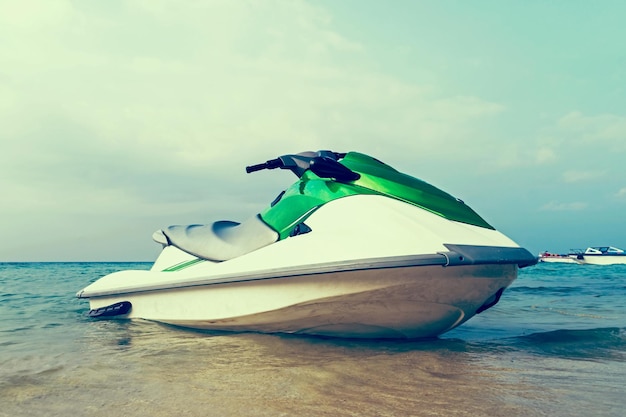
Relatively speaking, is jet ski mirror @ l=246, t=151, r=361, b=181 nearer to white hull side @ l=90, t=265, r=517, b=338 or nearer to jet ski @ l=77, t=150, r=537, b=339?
jet ski @ l=77, t=150, r=537, b=339

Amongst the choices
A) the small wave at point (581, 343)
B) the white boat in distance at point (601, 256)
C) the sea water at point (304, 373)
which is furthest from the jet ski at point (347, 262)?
the white boat in distance at point (601, 256)

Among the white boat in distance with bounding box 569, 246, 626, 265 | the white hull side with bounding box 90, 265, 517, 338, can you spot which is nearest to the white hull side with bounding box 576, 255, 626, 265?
the white boat in distance with bounding box 569, 246, 626, 265

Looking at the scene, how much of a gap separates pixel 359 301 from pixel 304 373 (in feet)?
2.18

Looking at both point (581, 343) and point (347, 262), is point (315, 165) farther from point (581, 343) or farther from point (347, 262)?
point (581, 343)

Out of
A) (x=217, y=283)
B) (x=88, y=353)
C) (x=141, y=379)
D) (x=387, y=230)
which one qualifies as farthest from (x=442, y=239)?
(x=88, y=353)

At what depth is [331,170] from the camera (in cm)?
355

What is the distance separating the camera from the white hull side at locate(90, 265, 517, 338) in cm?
300

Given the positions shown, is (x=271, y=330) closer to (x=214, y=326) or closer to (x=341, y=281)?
(x=214, y=326)

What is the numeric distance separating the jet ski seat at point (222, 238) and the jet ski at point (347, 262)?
12 mm

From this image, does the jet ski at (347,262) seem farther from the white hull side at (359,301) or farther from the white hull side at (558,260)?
the white hull side at (558,260)

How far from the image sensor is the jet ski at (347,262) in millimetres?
2994

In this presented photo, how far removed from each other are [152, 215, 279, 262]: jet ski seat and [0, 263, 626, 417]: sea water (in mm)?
646

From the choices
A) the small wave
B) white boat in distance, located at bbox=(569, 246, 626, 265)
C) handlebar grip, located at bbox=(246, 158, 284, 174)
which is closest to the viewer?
the small wave

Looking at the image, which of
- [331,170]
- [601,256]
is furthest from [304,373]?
[601,256]
